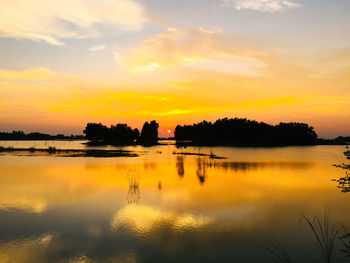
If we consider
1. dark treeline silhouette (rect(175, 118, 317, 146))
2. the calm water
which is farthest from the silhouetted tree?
the calm water

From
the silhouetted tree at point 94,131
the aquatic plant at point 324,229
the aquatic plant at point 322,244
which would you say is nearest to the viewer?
the aquatic plant at point 322,244

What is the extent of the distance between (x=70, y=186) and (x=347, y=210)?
25480 millimetres

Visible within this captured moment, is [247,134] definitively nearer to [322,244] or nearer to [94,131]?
[94,131]

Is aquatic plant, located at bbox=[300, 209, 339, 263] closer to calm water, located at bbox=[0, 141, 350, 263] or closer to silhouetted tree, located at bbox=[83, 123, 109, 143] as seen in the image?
calm water, located at bbox=[0, 141, 350, 263]

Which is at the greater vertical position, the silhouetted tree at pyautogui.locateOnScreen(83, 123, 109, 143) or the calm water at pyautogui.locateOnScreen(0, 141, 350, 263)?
the silhouetted tree at pyautogui.locateOnScreen(83, 123, 109, 143)

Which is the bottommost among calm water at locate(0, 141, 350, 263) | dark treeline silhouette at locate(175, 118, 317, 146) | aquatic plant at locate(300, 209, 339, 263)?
aquatic plant at locate(300, 209, 339, 263)

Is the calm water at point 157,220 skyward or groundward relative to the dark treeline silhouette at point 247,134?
groundward

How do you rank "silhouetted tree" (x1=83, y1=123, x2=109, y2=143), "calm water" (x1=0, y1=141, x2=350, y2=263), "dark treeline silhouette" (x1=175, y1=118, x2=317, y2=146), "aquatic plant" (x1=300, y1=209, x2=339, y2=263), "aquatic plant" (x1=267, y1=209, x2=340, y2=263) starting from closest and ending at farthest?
"aquatic plant" (x1=267, y1=209, x2=340, y2=263), "calm water" (x1=0, y1=141, x2=350, y2=263), "aquatic plant" (x1=300, y1=209, x2=339, y2=263), "dark treeline silhouette" (x1=175, y1=118, x2=317, y2=146), "silhouetted tree" (x1=83, y1=123, x2=109, y2=143)

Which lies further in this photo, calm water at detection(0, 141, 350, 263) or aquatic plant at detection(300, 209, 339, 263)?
aquatic plant at detection(300, 209, 339, 263)

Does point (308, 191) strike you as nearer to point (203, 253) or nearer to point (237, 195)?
point (237, 195)

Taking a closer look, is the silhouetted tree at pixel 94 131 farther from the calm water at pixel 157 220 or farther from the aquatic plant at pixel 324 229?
the aquatic plant at pixel 324 229

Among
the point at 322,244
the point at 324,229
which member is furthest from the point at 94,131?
the point at 322,244

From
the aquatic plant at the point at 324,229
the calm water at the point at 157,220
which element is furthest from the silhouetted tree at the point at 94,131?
the aquatic plant at the point at 324,229

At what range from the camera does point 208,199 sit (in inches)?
897
